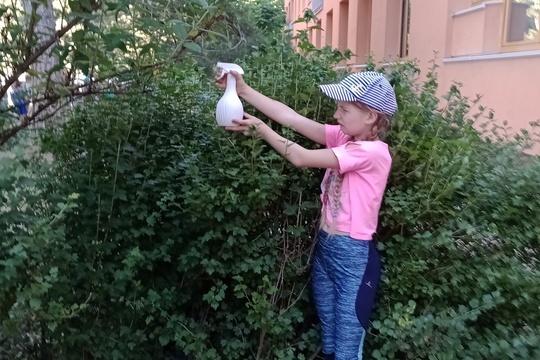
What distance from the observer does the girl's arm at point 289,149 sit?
247cm

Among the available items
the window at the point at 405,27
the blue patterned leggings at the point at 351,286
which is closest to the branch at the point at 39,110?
the blue patterned leggings at the point at 351,286

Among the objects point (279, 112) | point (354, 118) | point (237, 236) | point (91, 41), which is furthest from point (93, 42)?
point (354, 118)

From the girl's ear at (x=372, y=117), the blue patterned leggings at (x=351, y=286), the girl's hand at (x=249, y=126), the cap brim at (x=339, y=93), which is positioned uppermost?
the cap brim at (x=339, y=93)

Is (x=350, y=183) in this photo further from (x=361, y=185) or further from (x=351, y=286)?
(x=351, y=286)

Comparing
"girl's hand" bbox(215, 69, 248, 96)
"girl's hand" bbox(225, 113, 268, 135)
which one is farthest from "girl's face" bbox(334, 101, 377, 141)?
"girl's hand" bbox(215, 69, 248, 96)

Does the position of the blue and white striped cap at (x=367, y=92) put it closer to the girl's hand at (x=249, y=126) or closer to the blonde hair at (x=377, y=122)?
the blonde hair at (x=377, y=122)

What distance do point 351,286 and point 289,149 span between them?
26.6 inches

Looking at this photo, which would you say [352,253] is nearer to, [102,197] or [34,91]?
[102,197]

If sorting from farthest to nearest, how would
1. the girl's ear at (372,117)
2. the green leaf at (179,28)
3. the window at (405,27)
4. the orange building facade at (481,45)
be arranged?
the window at (405,27) < the orange building facade at (481,45) < the girl's ear at (372,117) < the green leaf at (179,28)

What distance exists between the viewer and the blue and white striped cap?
249 centimetres

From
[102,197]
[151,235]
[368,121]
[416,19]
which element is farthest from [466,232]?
[416,19]

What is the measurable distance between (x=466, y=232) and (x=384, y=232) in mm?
394

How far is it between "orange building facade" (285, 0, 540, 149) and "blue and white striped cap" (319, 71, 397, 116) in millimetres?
1408

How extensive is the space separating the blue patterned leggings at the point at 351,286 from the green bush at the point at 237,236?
0.30ft
